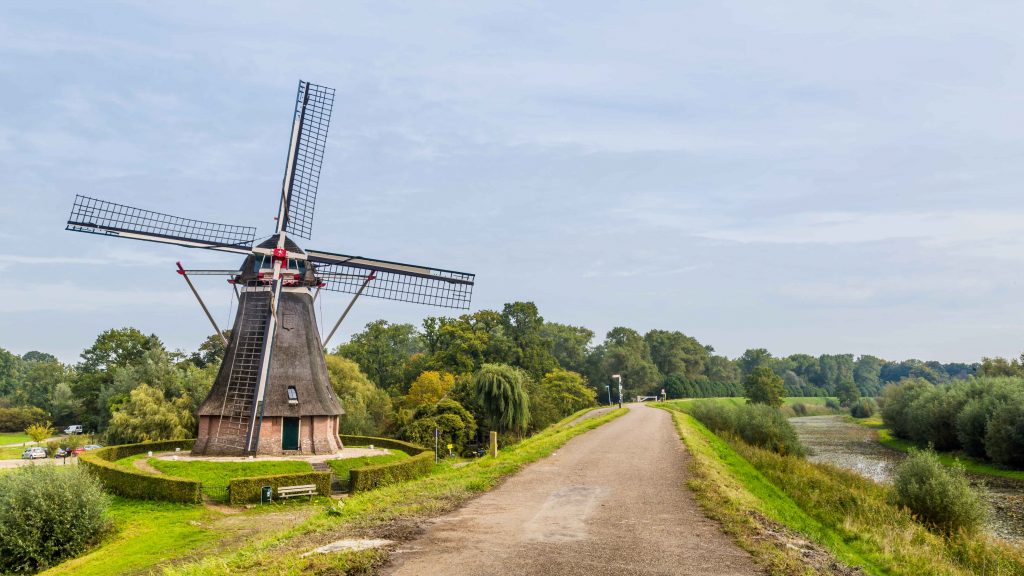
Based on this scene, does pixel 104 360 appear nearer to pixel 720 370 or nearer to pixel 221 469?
pixel 221 469

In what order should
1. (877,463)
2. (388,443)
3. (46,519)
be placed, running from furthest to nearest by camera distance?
(877,463) → (388,443) → (46,519)

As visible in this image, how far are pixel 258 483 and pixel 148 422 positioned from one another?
2445cm

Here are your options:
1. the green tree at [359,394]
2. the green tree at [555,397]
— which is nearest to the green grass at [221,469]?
the green tree at [359,394]

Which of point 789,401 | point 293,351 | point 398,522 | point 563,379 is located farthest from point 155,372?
point 789,401

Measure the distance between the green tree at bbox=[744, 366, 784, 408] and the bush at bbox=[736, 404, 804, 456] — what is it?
4412cm

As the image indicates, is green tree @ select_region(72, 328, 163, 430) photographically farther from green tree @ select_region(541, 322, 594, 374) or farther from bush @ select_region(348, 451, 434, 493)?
green tree @ select_region(541, 322, 594, 374)

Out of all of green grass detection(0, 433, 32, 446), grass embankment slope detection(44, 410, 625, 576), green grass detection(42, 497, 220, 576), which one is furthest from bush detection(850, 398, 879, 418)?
green grass detection(0, 433, 32, 446)

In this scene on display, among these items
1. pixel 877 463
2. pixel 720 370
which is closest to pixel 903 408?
pixel 877 463

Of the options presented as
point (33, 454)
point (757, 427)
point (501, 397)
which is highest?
point (501, 397)

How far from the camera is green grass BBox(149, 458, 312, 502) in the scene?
81.7 ft

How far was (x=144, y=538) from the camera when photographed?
18.7 metres

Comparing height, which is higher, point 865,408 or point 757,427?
point 865,408

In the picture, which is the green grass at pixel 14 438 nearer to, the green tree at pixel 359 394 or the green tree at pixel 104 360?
the green tree at pixel 104 360

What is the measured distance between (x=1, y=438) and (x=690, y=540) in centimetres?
8832
